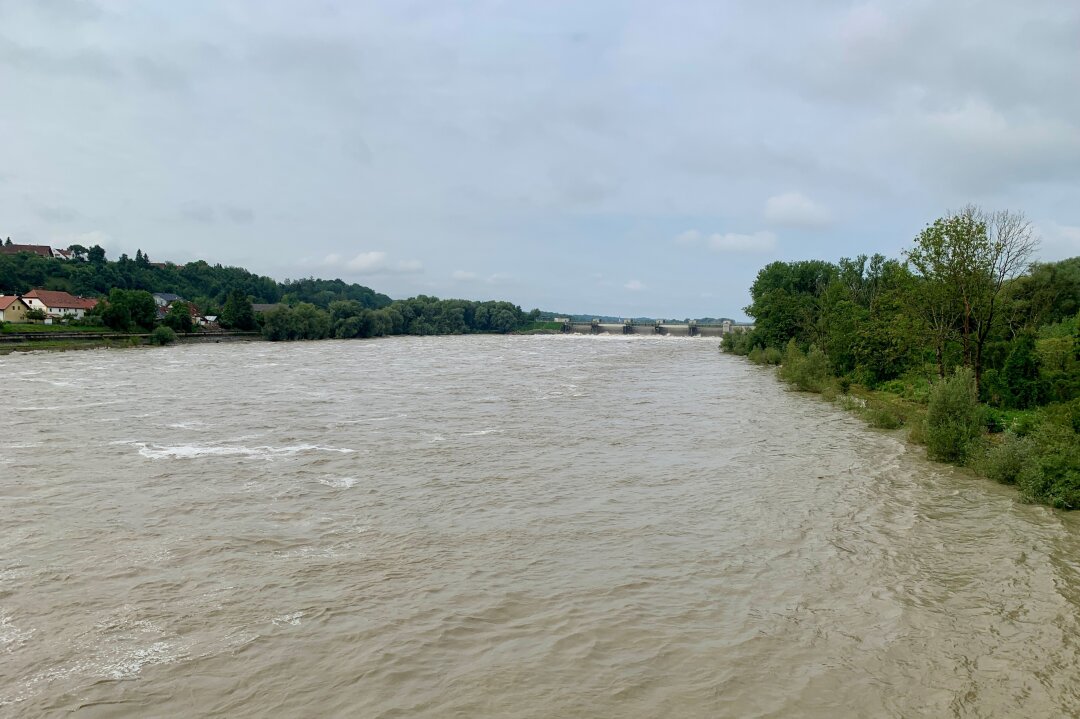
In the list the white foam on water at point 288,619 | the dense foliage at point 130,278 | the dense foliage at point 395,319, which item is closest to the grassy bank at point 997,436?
the white foam on water at point 288,619

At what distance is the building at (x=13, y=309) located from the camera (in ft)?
309

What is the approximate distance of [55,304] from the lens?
106 m

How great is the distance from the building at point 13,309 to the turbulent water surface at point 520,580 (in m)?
93.3

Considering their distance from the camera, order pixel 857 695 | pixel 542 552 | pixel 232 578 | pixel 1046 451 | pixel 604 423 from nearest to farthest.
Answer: pixel 857 695 < pixel 232 578 < pixel 542 552 < pixel 1046 451 < pixel 604 423

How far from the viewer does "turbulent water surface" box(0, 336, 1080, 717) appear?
7715 mm

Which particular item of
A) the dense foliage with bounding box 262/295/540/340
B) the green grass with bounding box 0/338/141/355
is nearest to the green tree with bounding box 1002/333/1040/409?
A: the green grass with bounding box 0/338/141/355

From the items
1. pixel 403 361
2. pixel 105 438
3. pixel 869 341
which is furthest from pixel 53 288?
→ pixel 869 341

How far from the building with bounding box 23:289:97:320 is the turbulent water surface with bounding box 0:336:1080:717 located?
102631 mm

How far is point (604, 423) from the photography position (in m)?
27.7

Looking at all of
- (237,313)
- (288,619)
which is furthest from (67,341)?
(288,619)

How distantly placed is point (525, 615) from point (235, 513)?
7834mm

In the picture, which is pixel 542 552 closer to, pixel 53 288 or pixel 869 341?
pixel 869 341

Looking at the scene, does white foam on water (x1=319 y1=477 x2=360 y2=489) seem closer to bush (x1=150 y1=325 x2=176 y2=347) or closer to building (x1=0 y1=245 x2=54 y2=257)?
bush (x1=150 y1=325 x2=176 y2=347)

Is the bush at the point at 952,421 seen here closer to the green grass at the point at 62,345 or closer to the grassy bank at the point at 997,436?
the grassy bank at the point at 997,436
